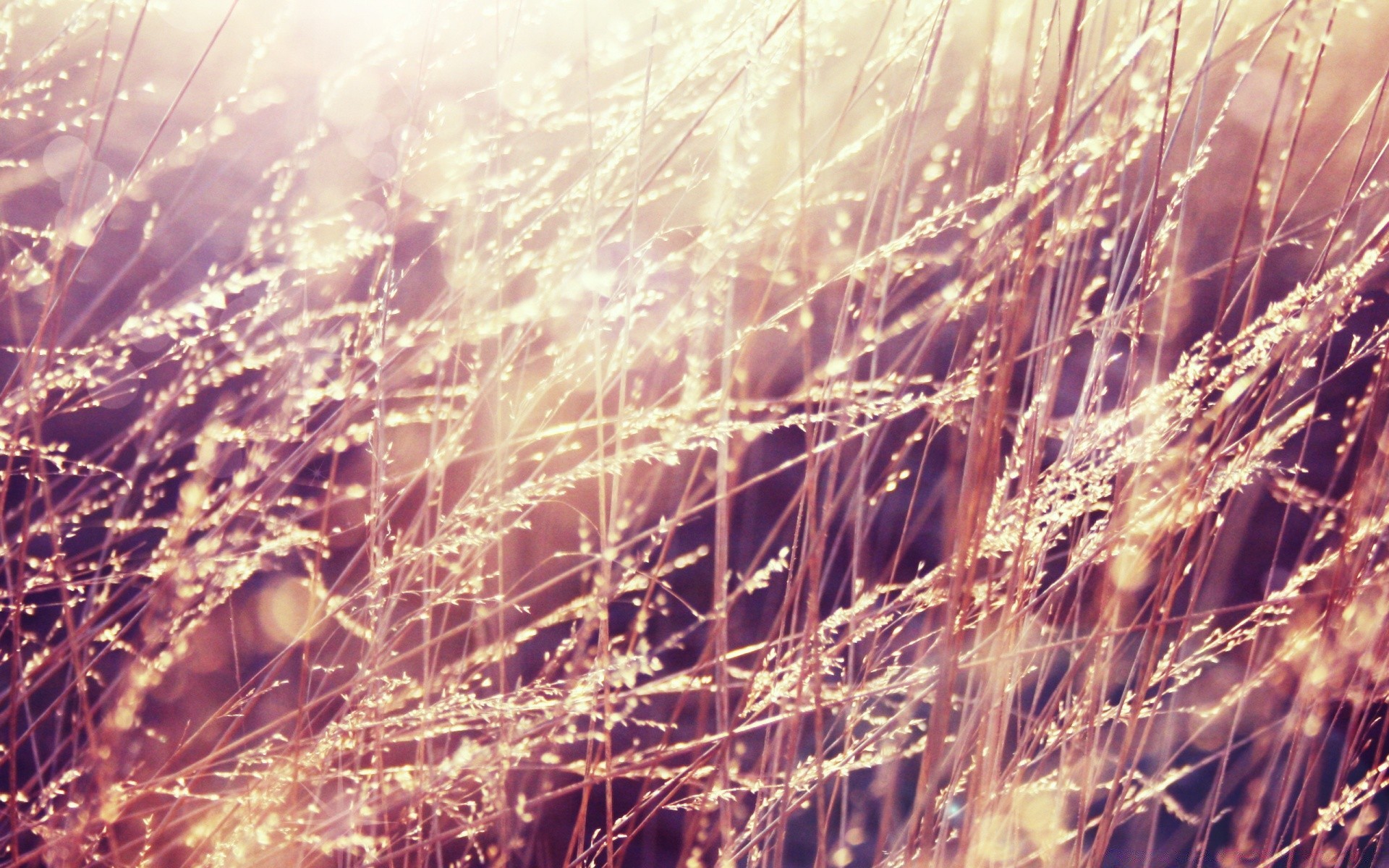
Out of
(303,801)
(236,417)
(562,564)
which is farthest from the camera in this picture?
(562,564)

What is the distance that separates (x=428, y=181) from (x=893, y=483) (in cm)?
64

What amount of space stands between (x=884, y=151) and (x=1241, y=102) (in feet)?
4.10

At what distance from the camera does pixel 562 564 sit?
186 centimetres

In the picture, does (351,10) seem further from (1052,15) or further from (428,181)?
(1052,15)

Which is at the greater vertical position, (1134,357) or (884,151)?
(884,151)

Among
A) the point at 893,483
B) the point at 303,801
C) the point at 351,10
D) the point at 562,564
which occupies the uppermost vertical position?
the point at 351,10

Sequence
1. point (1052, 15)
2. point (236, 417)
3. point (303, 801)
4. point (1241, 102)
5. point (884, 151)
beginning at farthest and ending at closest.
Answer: point (1241, 102) → point (236, 417) → point (303, 801) → point (884, 151) → point (1052, 15)

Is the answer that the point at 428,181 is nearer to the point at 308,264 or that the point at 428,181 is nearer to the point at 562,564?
the point at 308,264

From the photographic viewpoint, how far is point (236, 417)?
999 mm

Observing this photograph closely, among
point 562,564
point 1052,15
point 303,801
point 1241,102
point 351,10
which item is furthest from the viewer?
point 562,564

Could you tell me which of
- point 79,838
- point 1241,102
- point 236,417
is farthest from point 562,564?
point 1241,102

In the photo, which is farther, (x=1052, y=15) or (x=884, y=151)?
(x=884, y=151)

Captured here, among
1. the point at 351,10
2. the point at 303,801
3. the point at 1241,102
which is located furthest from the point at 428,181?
A: the point at 1241,102

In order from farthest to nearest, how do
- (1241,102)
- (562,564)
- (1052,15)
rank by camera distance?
(562,564), (1241,102), (1052,15)
